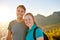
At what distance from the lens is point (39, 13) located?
6.77ft

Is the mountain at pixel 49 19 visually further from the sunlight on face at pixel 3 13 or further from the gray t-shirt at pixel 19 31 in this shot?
→ the sunlight on face at pixel 3 13

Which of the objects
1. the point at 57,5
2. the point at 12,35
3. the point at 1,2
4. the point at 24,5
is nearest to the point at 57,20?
the point at 57,5

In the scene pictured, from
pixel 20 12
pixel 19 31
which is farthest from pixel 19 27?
pixel 20 12

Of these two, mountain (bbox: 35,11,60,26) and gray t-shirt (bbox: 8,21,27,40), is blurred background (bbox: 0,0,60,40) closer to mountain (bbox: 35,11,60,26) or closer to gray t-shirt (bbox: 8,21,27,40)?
mountain (bbox: 35,11,60,26)

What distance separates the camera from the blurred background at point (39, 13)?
6.62ft

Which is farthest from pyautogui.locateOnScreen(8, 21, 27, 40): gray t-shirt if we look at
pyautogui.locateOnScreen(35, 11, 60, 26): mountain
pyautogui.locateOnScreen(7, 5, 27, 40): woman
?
pyautogui.locateOnScreen(35, 11, 60, 26): mountain

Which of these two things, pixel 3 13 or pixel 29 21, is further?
pixel 3 13

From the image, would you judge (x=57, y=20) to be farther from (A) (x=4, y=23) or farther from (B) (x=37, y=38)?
(A) (x=4, y=23)

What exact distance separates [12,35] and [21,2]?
1.49 ft

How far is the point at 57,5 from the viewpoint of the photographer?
2074 mm

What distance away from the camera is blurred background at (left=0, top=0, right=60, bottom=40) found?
2019 millimetres

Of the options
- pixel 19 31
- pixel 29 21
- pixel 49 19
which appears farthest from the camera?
pixel 49 19

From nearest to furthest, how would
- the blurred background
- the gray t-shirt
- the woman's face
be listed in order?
1. the woman's face
2. the gray t-shirt
3. the blurred background

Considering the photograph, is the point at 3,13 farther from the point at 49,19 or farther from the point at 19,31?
the point at 49,19
